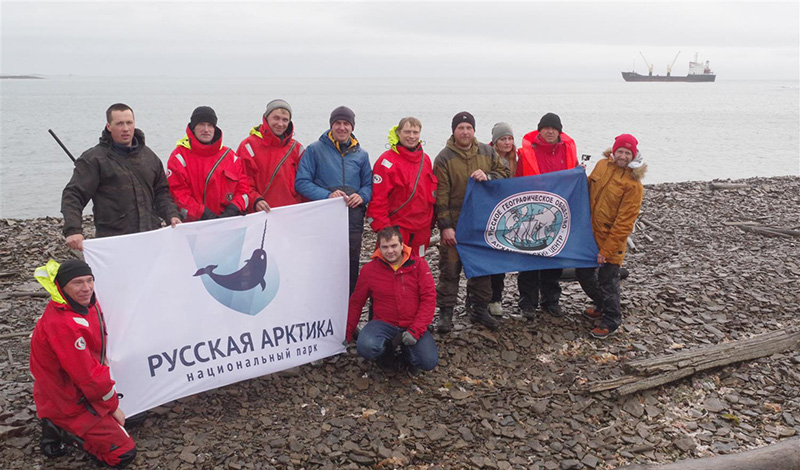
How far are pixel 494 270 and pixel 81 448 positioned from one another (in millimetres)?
4197

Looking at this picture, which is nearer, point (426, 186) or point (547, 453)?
point (547, 453)

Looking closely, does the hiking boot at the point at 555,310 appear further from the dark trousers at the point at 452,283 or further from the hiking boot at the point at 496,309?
the dark trousers at the point at 452,283

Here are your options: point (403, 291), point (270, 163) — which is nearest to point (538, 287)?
point (403, 291)

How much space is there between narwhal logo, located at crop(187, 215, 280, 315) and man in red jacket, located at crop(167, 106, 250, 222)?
1.13 feet

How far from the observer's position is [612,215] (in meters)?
6.73

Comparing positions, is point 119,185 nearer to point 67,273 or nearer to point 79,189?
point 79,189

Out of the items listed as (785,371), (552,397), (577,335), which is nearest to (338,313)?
(552,397)

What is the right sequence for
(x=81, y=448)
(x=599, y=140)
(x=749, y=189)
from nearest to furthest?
(x=81, y=448) → (x=749, y=189) → (x=599, y=140)

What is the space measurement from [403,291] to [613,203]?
246cm

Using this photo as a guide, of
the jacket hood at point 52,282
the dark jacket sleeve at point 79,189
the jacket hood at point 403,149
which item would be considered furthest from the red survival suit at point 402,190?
the jacket hood at point 52,282

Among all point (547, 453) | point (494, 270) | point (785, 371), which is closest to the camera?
point (547, 453)

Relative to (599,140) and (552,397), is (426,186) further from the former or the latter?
(599,140)

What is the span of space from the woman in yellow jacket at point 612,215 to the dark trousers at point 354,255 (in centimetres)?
250

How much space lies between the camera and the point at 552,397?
5906 mm
